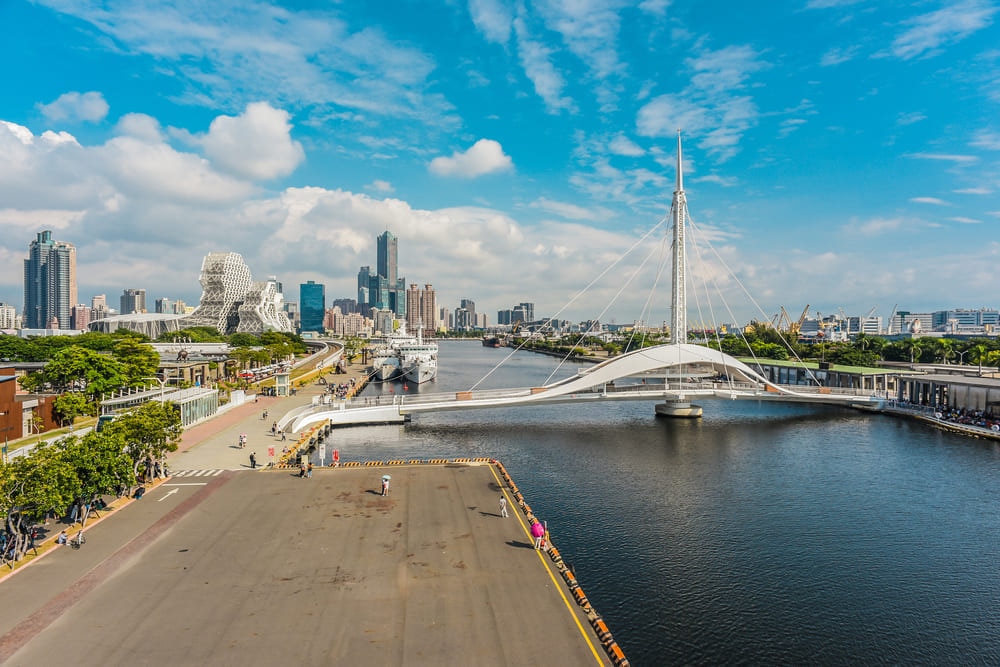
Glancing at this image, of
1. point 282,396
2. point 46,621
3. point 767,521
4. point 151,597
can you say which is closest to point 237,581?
point 151,597

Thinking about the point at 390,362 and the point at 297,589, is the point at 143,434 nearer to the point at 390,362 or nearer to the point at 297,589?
the point at 297,589

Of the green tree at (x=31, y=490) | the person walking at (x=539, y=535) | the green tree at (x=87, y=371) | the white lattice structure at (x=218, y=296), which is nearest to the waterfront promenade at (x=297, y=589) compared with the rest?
the person walking at (x=539, y=535)

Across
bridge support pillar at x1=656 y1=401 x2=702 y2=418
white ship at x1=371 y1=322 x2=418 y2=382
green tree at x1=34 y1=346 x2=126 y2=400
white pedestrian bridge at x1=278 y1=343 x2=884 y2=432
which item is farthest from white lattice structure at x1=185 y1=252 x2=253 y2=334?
bridge support pillar at x1=656 y1=401 x2=702 y2=418

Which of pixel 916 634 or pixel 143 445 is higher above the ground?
pixel 143 445

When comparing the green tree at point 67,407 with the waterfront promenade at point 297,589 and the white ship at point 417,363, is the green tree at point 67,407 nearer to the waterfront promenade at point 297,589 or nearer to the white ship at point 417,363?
the waterfront promenade at point 297,589

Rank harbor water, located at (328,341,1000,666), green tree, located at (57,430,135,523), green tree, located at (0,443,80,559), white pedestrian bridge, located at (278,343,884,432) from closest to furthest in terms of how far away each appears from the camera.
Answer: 1. harbor water, located at (328,341,1000,666)
2. green tree, located at (0,443,80,559)
3. green tree, located at (57,430,135,523)
4. white pedestrian bridge, located at (278,343,884,432)

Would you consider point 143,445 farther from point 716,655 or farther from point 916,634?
point 916,634

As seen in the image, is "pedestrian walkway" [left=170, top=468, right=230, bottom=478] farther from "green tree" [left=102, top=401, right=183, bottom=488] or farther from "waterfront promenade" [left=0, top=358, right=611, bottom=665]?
"waterfront promenade" [left=0, top=358, right=611, bottom=665]
